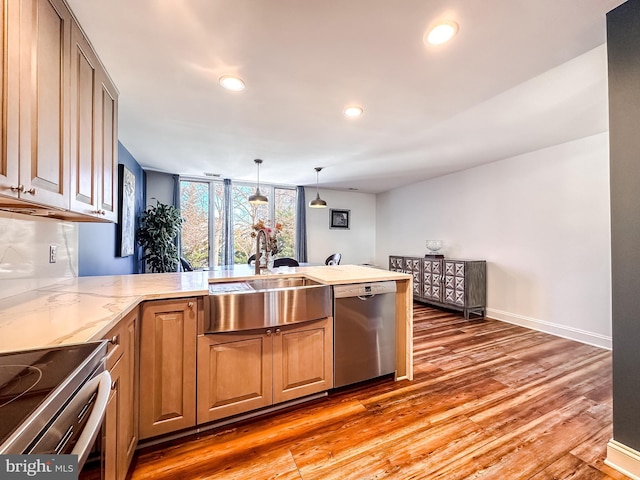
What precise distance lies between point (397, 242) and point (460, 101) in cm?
434

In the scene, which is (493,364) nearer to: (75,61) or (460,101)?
(460,101)

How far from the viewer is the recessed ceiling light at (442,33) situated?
1502 mm

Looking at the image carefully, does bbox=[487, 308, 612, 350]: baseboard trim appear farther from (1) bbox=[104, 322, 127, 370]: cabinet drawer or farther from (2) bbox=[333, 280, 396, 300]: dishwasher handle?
(1) bbox=[104, 322, 127, 370]: cabinet drawer

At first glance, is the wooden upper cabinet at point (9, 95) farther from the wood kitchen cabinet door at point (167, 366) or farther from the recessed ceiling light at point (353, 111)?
the recessed ceiling light at point (353, 111)

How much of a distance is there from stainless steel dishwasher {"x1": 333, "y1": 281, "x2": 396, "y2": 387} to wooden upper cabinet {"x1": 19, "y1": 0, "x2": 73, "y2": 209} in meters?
1.76

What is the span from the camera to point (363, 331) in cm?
219

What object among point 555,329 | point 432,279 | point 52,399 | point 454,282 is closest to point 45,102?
point 52,399

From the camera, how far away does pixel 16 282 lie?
58.9 inches

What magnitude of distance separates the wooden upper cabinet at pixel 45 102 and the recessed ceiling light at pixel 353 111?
1968 mm

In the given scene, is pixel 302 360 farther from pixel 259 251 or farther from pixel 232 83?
pixel 232 83

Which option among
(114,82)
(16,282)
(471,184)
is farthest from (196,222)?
(471,184)

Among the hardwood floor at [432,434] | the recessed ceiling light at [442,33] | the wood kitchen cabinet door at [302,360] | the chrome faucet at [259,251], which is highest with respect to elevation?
the recessed ceiling light at [442,33]

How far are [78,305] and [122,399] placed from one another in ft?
1.71

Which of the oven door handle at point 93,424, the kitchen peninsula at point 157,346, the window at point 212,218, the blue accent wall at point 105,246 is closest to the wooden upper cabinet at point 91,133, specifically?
the kitchen peninsula at point 157,346
